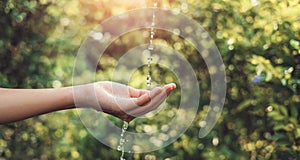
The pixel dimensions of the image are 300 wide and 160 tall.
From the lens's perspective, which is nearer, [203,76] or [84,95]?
[84,95]

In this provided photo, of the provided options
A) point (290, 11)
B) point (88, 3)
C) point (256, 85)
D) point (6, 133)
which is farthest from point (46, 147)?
point (290, 11)

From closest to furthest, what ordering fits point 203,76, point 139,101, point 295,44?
point 139,101 → point 295,44 → point 203,76

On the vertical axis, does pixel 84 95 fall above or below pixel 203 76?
below

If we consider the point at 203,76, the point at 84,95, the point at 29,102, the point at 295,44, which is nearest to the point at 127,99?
the point at 84,95

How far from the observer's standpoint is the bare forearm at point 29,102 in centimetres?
201

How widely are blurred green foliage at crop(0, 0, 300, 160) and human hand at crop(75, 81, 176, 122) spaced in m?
1.12

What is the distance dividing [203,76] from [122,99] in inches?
55.8

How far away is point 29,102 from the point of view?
2018 millimetres

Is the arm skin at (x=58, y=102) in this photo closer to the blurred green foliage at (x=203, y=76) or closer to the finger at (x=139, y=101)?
the finger at (x=139, y=101)

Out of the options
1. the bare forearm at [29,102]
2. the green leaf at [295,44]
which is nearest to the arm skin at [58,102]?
the bare forearm at [29,102]

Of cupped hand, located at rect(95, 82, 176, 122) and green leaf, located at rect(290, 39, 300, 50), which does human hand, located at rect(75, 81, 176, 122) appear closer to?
cupped hand, located at rect(95, 82, 176, 122)

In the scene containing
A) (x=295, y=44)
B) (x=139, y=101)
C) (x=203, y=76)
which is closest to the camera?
(x=139, y=101)

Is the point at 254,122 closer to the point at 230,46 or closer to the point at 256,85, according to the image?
the point at 256,85

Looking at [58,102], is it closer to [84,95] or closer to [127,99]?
[84,95]
